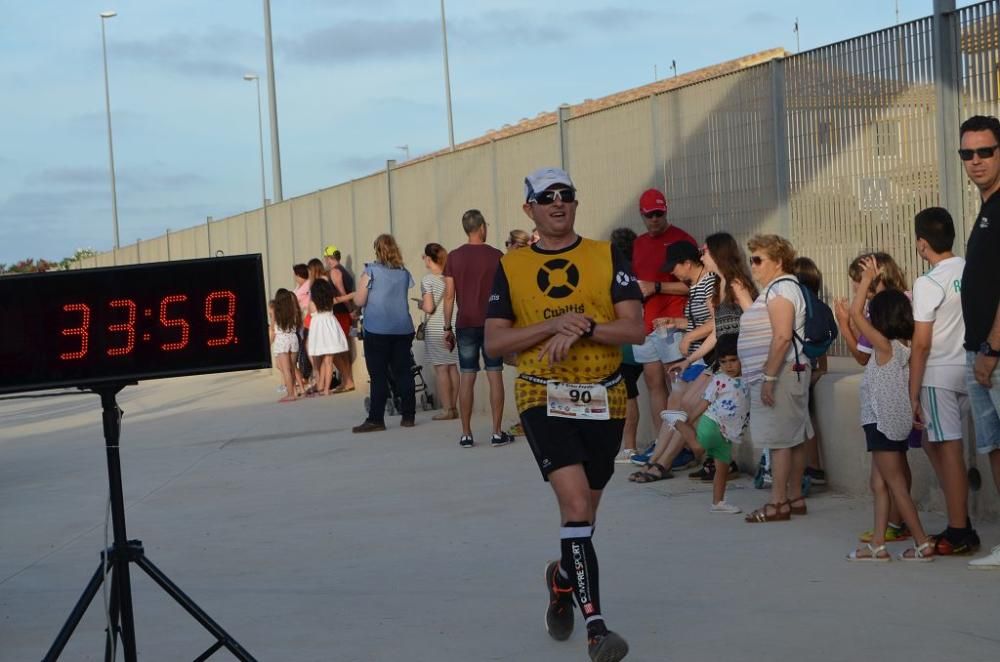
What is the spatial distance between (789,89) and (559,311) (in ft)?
20.4

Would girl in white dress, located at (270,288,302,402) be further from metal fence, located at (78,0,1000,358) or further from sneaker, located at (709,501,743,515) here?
sneaker, located at (709,501,743,515)

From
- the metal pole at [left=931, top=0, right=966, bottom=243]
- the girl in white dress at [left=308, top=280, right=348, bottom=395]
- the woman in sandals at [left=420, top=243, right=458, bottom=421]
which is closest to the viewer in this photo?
the metal pole at [left=931, top=0, right=966, bottom=243]

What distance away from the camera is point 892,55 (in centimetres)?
1039

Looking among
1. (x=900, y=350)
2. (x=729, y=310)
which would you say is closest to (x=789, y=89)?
(x=729, y=310)

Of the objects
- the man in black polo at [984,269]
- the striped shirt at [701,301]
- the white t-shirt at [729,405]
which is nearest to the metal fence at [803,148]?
the striped shirt at [701,301]

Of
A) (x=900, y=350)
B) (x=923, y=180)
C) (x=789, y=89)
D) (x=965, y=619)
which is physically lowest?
(x=965, y=619)

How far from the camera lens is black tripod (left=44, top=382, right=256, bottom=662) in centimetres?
551

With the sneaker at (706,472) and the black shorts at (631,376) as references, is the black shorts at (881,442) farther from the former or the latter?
the black shorts at (631,376)

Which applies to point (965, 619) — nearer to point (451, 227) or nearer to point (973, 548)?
point (973, 548)

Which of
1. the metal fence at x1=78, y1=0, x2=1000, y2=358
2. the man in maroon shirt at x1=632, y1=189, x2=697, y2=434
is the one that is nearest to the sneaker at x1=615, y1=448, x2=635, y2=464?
the man in maroon shirt at x1=632, y1=189, x2=697, y2=434

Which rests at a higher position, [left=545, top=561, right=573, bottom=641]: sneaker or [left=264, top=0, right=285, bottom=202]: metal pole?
[left=264, top=0, right=285, bottom=202]: metal pole

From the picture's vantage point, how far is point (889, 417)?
756 cm

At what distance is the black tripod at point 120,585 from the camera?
5.51 meters

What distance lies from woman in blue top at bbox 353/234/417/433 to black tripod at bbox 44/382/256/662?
32.2 feet
